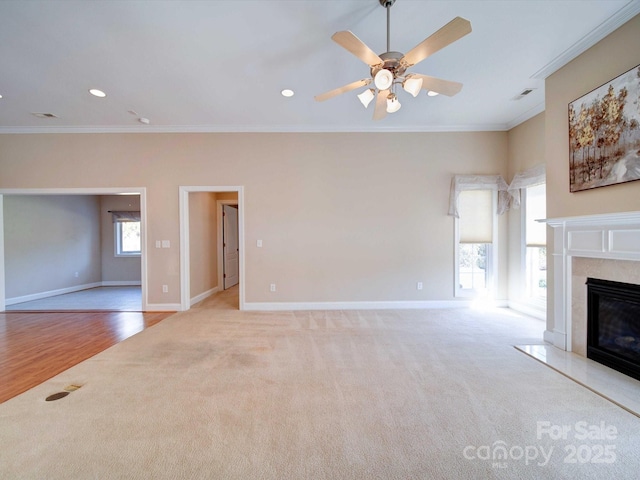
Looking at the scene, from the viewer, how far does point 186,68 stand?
9.39ft

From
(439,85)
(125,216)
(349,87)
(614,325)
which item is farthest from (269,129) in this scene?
(125,216)

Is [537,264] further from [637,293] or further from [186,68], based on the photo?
[186,68]

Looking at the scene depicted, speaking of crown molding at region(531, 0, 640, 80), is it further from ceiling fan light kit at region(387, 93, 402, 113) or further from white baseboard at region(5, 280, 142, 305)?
white baseboard at region(5, 280, 142, 305)

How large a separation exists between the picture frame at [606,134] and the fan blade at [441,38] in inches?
70.1

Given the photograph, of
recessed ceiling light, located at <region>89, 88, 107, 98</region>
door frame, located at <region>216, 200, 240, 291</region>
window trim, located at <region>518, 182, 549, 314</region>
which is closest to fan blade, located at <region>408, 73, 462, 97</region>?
window trim, located at <region>518, 182, 549, 314</region>

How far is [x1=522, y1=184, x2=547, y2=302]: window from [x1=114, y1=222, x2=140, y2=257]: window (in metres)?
8.95

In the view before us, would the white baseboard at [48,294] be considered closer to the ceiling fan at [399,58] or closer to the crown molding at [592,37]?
the ceiling fan at [399,58]

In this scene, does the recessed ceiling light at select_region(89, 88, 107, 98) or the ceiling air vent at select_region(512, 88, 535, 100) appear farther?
the ceiling air vent at select_region(512, 88, 535, 100)

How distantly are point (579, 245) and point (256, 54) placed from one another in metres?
3.80

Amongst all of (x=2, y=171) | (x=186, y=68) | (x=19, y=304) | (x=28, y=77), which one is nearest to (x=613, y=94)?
(x=186, y=68)

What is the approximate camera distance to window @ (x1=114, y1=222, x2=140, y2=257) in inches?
290

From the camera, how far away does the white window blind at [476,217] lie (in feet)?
15.0

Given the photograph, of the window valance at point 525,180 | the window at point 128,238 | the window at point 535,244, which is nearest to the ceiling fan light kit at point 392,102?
the window valance at point 525,180

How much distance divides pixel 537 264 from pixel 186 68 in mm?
5484
